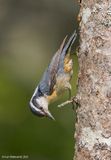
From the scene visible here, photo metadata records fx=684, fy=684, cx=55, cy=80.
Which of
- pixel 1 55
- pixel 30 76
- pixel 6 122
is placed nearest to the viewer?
pixel 6 122

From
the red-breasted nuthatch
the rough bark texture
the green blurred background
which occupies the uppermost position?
the rough bark texture

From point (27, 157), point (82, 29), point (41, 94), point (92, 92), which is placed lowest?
point (27, 157)

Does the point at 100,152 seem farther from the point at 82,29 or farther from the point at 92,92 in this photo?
the point at 82,29

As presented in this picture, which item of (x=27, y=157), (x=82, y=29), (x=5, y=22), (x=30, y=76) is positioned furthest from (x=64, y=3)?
(x=82, y=29)

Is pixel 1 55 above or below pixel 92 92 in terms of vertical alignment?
below

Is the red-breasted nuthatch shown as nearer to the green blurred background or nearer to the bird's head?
the bird's head

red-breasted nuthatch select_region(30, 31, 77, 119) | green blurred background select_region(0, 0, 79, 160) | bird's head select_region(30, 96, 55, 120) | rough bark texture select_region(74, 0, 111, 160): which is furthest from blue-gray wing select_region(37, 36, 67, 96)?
rough bark texture select_region(74, 0, 111, 160)

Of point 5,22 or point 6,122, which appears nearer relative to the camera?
point 6,122
